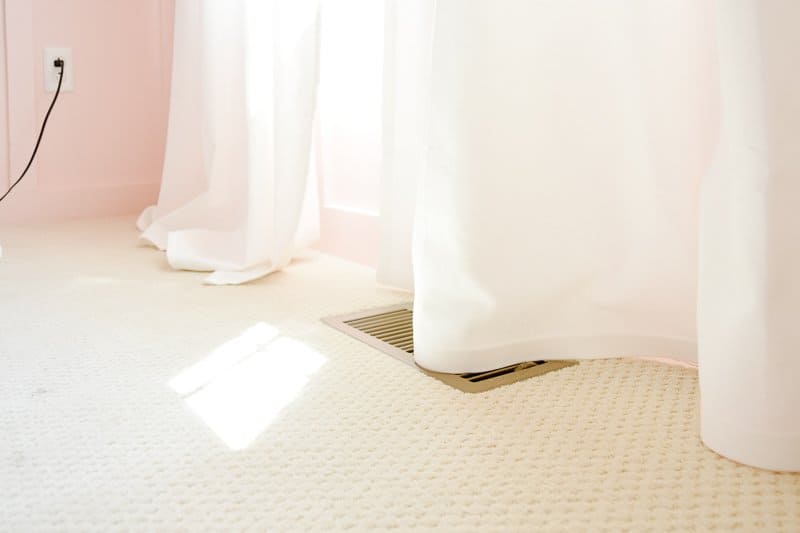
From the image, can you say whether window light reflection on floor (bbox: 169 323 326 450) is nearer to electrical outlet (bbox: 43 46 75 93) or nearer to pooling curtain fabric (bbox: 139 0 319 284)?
pooling curtain fabric (bbox: 139 0 319 284)

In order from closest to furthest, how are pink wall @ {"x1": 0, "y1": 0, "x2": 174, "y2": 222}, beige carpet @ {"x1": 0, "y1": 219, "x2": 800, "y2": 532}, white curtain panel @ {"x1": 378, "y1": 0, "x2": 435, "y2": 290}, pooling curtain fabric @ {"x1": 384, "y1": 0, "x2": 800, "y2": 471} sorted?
1. beige carpet @ {"x1": 0, "y1": 219, "x2": 800, "y2": 532}
2. pooling curtain fabric @ {"x1": 384, "y1": 0, "x2": 800, "y2": 471}
3. white curtain panel @ {"x1": 378, "y1": 0, "x2": 435, "y2": 290}
4. pink wall @ {"x1": 0, "y1": 0, "x2": 174, "y2": 222}

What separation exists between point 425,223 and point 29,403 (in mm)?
517

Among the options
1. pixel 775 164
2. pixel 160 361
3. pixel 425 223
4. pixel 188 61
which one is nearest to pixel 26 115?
pixel 188 61

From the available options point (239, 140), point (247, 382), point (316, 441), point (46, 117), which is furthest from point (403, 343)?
point (46, 117)

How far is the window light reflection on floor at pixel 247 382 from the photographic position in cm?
91

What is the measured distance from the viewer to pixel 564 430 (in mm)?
886

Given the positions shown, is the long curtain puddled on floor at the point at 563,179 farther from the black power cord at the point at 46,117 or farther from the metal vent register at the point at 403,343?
the black power cord at the point at 46,117

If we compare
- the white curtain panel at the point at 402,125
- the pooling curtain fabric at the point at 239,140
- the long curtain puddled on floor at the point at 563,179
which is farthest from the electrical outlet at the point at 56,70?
the long curtain puddled on floor at the point at 563,179

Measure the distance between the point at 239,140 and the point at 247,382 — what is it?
87 cm

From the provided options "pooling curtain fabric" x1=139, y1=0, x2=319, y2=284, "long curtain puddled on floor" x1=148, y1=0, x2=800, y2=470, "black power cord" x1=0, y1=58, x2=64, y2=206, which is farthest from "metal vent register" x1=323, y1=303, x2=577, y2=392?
"black power cord" x1=0, y1=58, x2=64, y2=206

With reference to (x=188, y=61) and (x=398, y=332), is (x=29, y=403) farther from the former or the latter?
(x=188, y=61)

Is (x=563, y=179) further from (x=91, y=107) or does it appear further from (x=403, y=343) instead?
(x=91, y=107)

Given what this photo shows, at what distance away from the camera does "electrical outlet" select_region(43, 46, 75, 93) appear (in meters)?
2.15

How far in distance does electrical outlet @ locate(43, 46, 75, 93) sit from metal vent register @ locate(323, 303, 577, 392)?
1.30 metres
